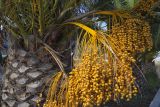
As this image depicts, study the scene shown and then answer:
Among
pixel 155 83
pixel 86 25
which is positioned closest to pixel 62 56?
pixel 86 25

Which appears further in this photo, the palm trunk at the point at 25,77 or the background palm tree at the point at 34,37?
the palm trunk at the point at 25,77

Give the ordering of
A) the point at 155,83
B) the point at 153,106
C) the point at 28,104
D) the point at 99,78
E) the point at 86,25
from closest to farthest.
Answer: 1. the point at 99,78
2. the point at 86,25
3. the point at 28,104
4. the point at 153,106
5. the point at 155,83

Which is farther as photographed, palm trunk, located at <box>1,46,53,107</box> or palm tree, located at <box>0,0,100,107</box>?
palm trunk, located at <box>1,46,53,107</box>

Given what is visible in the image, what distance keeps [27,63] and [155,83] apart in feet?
14.4

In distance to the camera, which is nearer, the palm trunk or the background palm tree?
the background palm tree

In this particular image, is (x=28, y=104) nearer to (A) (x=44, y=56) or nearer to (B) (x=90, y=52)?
(A) (x=44, y=56)

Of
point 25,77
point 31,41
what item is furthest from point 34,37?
point 25,77

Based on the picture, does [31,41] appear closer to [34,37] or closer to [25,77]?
[34,37]

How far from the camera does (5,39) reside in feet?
11.5

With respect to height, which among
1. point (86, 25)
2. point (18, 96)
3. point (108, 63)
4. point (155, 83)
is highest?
point (86, 25)

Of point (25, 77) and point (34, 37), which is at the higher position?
point (34, 37)

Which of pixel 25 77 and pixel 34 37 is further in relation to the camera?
pixel 25 77

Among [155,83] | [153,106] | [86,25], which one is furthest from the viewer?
[155,83]

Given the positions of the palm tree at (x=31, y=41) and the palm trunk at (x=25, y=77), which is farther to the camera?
the palm trunk at (x=25, y=77)
